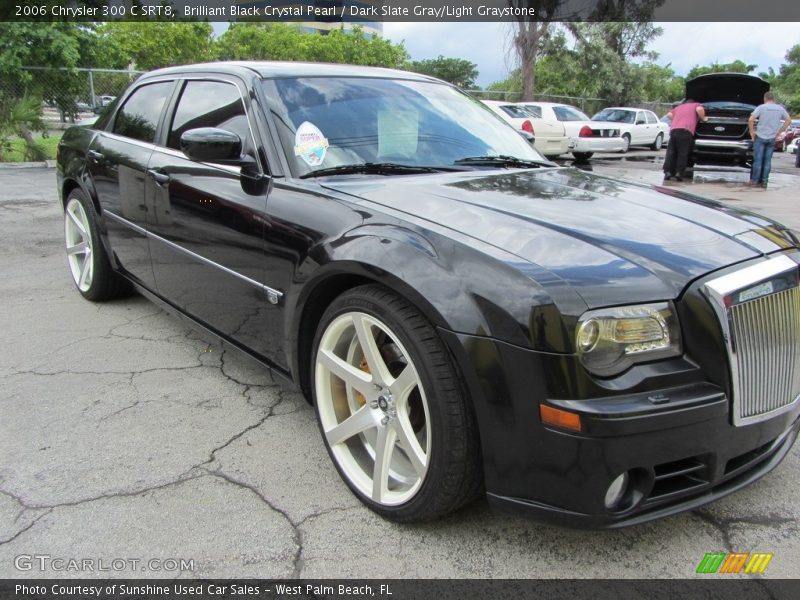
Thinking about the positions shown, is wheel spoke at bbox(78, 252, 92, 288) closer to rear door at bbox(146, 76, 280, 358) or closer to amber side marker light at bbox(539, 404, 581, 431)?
rear door at bbox(146, 76, 280, 358)

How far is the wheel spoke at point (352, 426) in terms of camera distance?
2305 mm

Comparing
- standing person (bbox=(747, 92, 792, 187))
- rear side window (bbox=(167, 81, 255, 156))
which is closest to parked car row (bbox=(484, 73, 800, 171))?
standing person (bbox=(747, 92, 792, 187))

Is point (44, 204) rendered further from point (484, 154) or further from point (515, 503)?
point (515, 503)

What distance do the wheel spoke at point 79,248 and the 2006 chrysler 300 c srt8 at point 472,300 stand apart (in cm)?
160

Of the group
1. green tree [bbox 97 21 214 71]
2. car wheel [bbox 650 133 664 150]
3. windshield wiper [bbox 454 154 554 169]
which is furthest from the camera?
green tree [bbox 97 21 214 71]

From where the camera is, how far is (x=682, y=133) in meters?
13.2

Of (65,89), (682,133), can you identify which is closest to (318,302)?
(682,133)

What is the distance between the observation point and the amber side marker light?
1.71 meters

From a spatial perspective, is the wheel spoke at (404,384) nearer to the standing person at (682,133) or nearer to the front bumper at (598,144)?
the standing person at (682,133)

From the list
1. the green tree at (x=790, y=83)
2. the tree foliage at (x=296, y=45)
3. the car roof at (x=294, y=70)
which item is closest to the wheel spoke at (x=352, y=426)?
the car roof at (x=294, y=70)

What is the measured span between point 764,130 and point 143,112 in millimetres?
12063

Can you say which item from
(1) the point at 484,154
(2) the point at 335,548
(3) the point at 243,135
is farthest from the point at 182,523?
(1) the point at 484,154

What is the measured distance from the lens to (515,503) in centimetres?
188

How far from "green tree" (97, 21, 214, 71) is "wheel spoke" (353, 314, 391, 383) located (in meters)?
40.7
